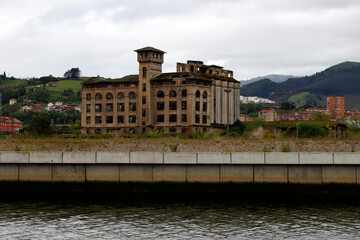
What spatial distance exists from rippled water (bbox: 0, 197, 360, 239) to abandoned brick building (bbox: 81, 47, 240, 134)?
114 meters

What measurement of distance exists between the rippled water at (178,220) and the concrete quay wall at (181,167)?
211cm

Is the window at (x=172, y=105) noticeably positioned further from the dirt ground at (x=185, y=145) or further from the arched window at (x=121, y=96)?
the dirt ground at (x=185, y=145)

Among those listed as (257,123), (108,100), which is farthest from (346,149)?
(108,100)

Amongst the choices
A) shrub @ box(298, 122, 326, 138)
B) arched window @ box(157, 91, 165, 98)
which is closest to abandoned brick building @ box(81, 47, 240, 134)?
arched window @ box(157, 91, 165, 98)

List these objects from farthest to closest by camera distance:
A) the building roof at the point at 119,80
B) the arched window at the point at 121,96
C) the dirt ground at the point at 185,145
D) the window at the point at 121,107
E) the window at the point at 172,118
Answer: the building roof at the point at 119,80 < the arched window at the point at 121,96 < the window at the point at 121,107 < the window at the point at 172,118 < the dirt ground at the point at 185,145

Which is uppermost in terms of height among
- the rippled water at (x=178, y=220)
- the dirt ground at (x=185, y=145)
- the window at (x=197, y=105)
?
the window at (x=197, y=105)

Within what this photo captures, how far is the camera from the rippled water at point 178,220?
85.3 feet

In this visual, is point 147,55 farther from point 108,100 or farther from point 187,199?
point 187,199

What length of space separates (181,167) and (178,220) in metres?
7.93

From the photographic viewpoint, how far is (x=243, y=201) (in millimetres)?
35219

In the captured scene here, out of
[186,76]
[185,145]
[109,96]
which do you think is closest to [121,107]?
[109,96]

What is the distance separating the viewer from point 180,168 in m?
36.8

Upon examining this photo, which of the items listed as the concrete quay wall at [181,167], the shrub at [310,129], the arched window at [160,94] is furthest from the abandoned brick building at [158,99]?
the concrete quay wall at [181,167]

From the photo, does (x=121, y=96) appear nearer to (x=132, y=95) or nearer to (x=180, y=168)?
(x=132, y=95)
